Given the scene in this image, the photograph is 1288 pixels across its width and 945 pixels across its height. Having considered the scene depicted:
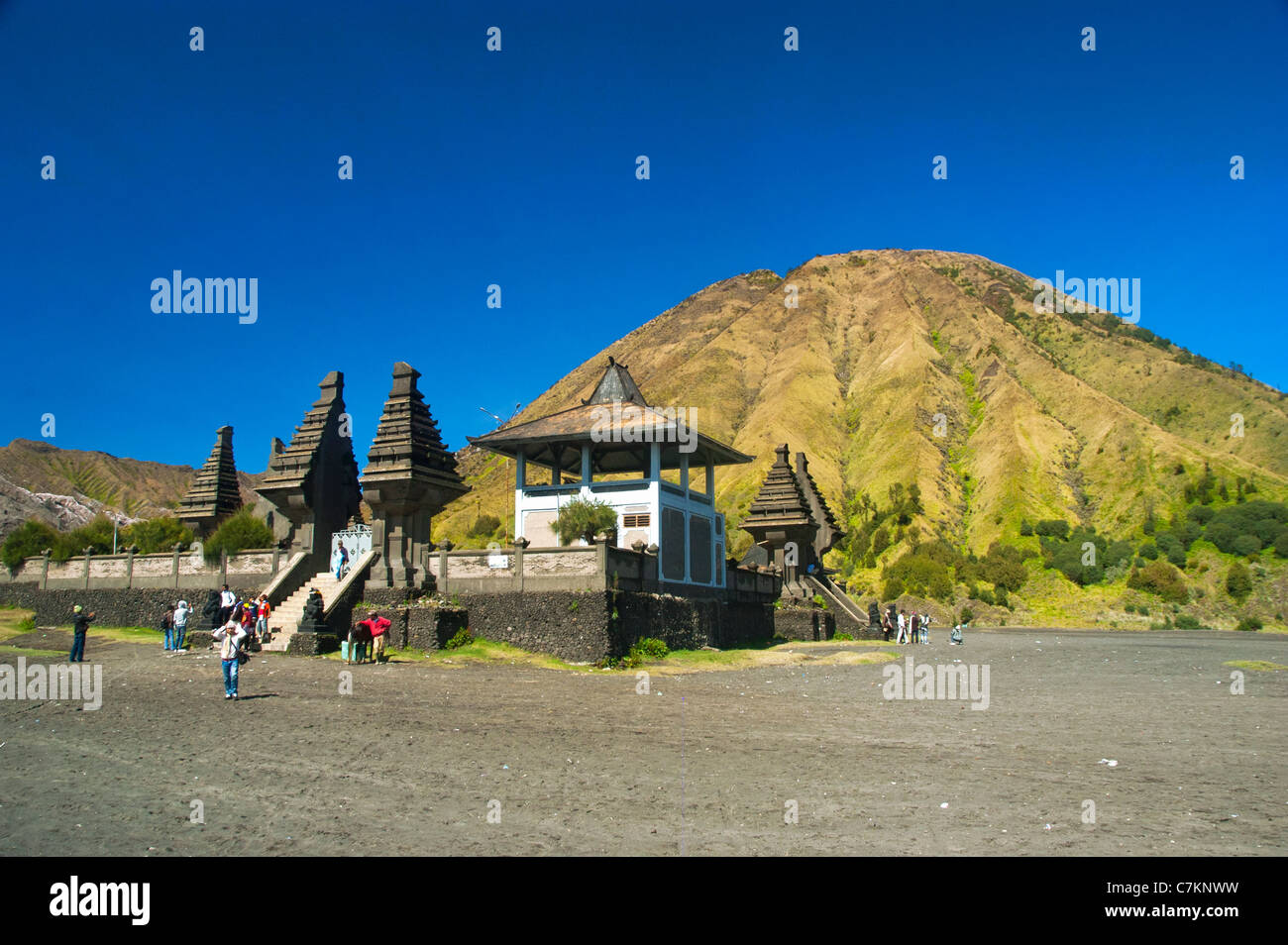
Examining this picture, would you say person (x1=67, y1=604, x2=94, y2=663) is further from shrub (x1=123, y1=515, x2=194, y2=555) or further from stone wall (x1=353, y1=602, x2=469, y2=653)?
shrub (x1=123, y1=515, x2=194, y2=555)

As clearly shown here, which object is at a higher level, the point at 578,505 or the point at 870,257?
the point at 870,257

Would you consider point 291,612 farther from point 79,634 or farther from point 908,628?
point 908,628

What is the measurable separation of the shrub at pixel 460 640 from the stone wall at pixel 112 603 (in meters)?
7.99

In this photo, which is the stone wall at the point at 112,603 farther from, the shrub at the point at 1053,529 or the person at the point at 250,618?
the shrub at the point at 1053,529

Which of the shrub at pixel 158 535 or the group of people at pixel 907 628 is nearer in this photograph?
the shrub at pixel 158 535

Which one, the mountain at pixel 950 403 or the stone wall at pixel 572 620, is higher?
the mountain at pixel 950 403

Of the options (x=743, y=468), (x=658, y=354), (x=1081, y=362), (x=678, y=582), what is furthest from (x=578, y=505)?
(x=658, y=354)

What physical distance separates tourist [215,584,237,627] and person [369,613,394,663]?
20.3 feet

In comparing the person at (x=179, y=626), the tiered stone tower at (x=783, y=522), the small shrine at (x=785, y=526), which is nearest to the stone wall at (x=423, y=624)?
the person at (x=179, y=626)

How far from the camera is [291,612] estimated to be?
80.0 ft

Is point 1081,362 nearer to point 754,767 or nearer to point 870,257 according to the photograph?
point 870,257

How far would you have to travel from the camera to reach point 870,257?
15975 centimetres

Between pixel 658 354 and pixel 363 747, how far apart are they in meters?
142

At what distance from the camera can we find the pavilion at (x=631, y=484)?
26.8m
